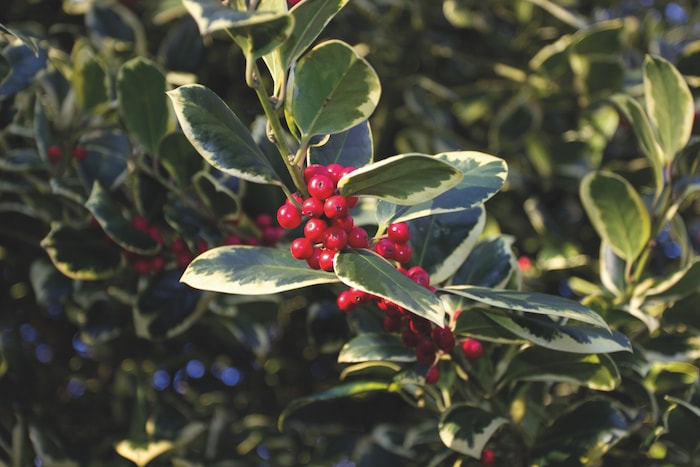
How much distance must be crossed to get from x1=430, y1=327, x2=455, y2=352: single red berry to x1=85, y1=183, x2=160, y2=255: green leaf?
585 millimetres

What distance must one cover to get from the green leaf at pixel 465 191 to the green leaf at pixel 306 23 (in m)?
0.24

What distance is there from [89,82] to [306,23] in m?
0.82

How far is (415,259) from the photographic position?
1.11m

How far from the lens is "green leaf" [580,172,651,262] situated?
1.28m

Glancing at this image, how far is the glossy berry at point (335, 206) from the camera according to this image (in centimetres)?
86

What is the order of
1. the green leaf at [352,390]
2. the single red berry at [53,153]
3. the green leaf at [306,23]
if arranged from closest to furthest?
the green leaf at [306,23], the green leaf at [352,390], the single red berry at [53,153]

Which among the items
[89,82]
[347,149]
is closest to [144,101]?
[89,82]

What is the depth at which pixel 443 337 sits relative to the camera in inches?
39.7

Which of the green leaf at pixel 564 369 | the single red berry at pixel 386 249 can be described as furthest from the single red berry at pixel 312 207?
the green leaf at pixel 564 369

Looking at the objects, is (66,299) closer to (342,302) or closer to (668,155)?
(342,302)

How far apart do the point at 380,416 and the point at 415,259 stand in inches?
37.2

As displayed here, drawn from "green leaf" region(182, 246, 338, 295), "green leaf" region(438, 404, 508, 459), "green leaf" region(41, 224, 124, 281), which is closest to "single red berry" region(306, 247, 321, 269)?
"green leaf" region(182, 246, 338, 295)

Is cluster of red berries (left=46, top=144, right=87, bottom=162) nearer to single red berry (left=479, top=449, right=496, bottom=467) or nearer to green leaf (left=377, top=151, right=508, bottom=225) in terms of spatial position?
green leaf (left=377, top=151, right=508, bottom=225)

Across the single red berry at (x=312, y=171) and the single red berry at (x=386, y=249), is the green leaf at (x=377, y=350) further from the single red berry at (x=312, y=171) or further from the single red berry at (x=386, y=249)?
the single red berry at (x=312, y=171)
